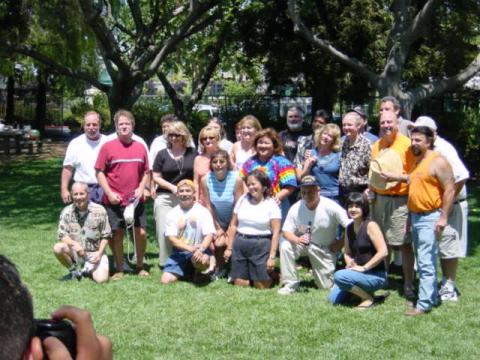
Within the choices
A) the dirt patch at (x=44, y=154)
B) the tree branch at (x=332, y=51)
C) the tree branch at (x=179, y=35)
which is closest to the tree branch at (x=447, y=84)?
the tree branch at (x=332, y=51)

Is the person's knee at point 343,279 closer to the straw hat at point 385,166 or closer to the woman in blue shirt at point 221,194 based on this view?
the straw hat at point 385,166

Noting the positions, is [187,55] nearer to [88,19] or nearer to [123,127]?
[88,19]

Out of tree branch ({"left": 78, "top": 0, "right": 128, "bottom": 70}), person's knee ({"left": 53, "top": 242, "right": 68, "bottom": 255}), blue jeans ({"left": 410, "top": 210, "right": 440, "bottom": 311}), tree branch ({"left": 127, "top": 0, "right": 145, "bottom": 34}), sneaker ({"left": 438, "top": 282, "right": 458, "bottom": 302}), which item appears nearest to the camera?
blue jeans ({"left": 410, "top": 210, "right": 440, "bottom": 311})

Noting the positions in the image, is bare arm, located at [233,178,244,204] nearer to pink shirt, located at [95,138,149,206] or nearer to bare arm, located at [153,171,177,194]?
bare arm, located at [153,171,177,194]

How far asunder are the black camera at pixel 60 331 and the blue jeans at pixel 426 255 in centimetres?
467

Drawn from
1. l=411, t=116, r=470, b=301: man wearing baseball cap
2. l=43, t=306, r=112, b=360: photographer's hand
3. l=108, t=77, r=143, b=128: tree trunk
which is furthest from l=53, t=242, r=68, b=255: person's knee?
l=108, t=77, r=143, b=128: tree trunk

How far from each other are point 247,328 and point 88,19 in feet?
33.9

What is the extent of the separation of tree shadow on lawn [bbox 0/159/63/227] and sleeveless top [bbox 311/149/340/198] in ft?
17.3

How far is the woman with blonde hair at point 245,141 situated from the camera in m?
8.30

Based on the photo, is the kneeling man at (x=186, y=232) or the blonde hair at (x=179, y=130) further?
the blonde hair at (x=179, y=130)

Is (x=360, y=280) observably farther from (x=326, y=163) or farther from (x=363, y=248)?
(x=326, y=163)

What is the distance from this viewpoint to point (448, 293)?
689 cm

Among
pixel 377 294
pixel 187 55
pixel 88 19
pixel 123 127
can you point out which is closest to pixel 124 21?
pixel 187 55

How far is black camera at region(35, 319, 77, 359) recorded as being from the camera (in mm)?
2049
